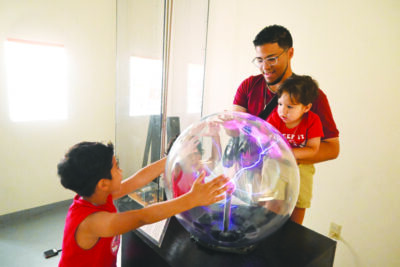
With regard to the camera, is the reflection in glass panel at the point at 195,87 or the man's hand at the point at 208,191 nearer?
the man's hand at the point at 208,191

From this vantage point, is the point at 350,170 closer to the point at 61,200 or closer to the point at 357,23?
the point at 357,23

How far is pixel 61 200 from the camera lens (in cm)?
304

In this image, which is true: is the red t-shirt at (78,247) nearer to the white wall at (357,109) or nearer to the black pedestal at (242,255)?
the black pedestal at (242,255)

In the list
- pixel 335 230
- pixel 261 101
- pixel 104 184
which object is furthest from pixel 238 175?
pixel 335 230

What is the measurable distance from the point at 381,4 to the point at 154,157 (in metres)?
2.19

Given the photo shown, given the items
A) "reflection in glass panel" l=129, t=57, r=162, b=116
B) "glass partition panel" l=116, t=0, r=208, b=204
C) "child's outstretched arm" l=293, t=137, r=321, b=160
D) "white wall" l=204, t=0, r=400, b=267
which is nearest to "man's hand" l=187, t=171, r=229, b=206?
"child's outstretched arm" l=293, t=137, r=321, b=160

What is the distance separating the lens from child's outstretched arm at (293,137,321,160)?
3.67 feet

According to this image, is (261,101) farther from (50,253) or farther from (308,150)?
(50,253)

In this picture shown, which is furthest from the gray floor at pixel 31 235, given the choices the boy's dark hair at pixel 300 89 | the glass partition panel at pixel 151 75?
the boy's dark hair at pixel 300 89

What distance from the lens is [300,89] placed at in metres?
1.15

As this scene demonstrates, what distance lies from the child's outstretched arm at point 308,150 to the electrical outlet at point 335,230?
1189 millimetres

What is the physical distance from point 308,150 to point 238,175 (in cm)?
52

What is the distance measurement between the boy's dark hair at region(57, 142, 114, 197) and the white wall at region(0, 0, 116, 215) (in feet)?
6.92

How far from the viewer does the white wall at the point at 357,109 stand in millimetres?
1644
